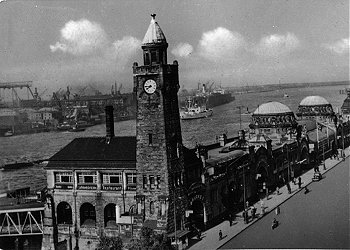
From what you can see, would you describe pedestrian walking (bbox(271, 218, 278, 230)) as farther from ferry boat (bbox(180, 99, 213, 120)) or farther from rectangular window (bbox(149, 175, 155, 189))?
ferry boat (bbox(180, 99, 213, 120))

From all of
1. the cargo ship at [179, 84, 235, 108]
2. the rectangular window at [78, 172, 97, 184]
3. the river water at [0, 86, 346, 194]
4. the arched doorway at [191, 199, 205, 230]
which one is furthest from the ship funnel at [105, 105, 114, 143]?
the cargo ship at [179, 84, 235, 108]

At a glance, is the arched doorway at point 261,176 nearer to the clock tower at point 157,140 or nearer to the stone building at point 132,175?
the stone building at point 132,175

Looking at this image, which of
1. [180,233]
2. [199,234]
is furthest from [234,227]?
[180,233]

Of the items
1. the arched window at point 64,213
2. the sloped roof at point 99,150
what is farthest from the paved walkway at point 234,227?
the arched window at point 64,213

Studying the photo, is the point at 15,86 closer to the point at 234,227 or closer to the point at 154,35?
the point at 154,35

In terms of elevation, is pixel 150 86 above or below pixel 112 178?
above

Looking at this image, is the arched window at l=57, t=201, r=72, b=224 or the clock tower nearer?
the clock tower

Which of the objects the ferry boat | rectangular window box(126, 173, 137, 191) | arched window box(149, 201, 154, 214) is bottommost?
arched window box(149, 201, 154, 214)
